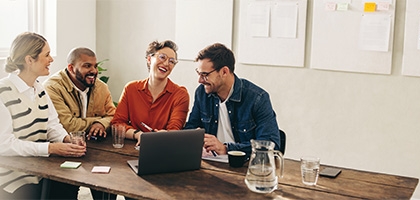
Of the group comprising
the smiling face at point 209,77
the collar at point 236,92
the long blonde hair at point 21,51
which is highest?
the long blonde hair at point 21,51

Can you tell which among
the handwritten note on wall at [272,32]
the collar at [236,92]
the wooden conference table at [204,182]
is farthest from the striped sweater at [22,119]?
the handwritten note on wall at [272,32]

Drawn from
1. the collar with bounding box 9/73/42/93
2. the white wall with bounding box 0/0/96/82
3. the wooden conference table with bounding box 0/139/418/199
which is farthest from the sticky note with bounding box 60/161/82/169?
the white wall with bounding box 0/0/96/82

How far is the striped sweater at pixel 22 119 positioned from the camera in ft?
8.16

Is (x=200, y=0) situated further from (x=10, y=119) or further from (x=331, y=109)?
(x=10, y=119)

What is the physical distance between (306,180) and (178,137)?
581 mm

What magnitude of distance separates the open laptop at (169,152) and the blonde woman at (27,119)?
0.44 m

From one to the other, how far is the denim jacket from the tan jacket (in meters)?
0.65

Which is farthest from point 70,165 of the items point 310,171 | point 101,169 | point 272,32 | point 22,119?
point 272,32

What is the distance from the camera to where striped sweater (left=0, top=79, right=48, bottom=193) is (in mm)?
2486

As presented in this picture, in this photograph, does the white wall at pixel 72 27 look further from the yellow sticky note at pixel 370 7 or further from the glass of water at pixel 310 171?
the glass of water at pixel 310 171

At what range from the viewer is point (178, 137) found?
2.29m

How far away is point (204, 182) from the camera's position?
7.11ft

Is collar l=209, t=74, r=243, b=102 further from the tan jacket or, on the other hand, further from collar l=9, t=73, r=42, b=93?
collar l=9, t=73, r=42, b=93

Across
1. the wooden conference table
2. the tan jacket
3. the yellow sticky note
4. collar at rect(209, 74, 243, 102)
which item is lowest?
the wooden conference table
